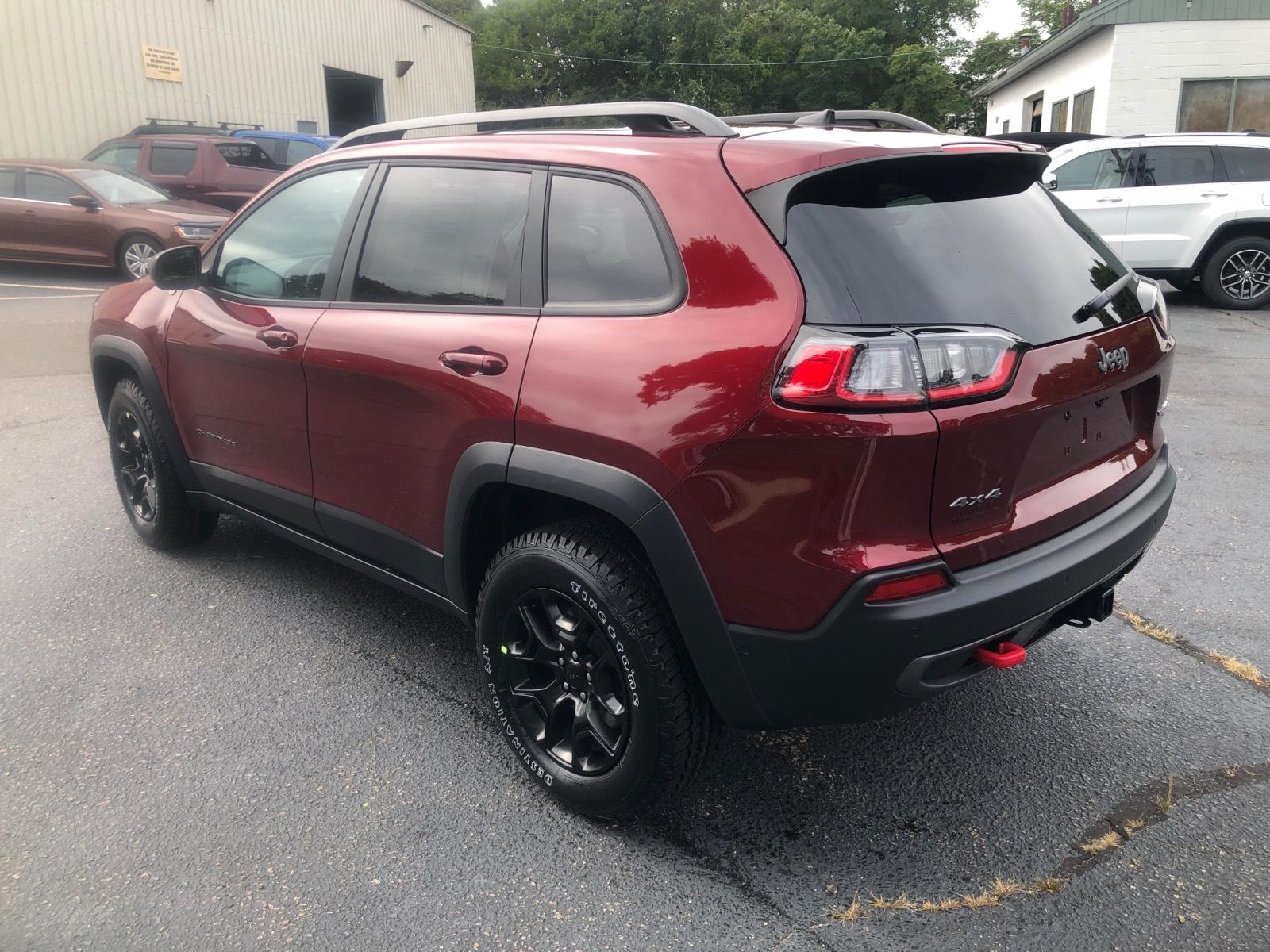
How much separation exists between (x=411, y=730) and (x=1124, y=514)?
2.11m

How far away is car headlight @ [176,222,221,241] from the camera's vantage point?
40.3 ft

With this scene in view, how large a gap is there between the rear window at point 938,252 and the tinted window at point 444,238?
894 mm

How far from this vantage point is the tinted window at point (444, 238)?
2840mm

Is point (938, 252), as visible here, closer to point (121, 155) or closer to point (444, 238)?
point (444, 238)

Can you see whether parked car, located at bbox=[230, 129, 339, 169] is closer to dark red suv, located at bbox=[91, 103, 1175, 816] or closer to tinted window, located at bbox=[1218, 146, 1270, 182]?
tinted window, located at bbox=[1218, 146, 1270, 182]

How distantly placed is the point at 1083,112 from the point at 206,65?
17886 mm

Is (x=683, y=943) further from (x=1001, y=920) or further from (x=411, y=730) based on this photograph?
(x=411, y=730)

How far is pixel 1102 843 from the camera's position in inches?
100

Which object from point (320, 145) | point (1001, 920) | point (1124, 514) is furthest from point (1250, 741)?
point (320, 145)

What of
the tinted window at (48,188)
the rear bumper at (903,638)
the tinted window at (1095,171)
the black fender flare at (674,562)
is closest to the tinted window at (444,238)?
the black fender flare at (674,562)

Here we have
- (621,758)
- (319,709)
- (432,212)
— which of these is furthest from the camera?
(319,709)

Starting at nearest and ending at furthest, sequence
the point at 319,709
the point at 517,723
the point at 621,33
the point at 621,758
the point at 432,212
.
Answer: the point at 621,758, the point at 517,723, the point at 432,212, the point at 319,709, the point at 621,33

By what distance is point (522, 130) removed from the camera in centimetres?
311

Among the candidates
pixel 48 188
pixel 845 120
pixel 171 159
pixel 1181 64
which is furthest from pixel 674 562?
pixel 1181 64
